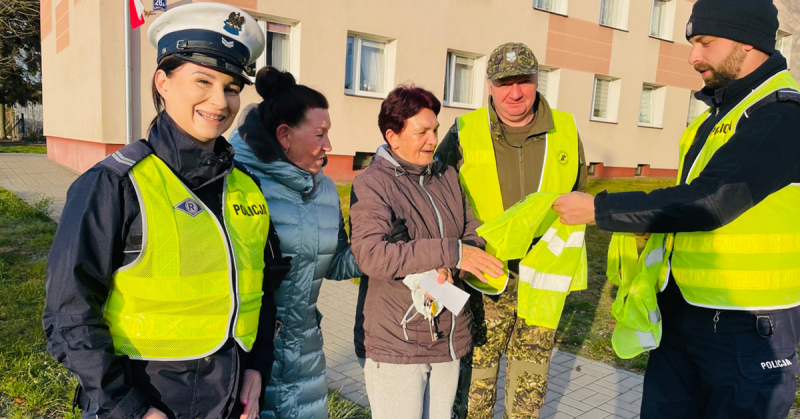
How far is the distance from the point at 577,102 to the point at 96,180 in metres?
17.1

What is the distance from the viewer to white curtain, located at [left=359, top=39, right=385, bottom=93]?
13078mm

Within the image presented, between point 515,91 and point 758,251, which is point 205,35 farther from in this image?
point 758,251

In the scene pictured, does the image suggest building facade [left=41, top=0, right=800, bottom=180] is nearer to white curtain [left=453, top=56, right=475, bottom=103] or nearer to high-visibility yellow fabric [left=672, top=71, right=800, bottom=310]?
white curtain [left=453, top=56, right=475, bottom=103]

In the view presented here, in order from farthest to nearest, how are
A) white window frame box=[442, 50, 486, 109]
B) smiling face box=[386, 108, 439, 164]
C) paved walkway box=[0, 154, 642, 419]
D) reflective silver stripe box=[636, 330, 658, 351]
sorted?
white window frame box=[442, 50, 486, 109] → paved walkway box=[0, 154, 642, 419] → smiling face box=[386, 108, 439, 164] → reflective silver stripe box=[636, 330, 658, 351]

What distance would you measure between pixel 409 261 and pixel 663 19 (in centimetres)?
2023

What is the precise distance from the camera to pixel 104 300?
1.52m

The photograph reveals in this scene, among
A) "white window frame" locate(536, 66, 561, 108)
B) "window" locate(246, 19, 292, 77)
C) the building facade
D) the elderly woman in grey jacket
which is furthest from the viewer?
"white window frame" locate(536, 66, 561, 108)

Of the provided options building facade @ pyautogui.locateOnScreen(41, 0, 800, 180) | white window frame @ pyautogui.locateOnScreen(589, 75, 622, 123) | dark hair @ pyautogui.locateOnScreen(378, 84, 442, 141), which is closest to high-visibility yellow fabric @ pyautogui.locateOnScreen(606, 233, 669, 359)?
A: dark hair @ pyautogui.locateOnScreen(378, 84, 442, 141)

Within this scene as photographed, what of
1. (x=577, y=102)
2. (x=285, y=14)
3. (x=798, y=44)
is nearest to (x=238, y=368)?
(x=285, y=14)

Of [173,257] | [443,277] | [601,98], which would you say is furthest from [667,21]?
[173,257]

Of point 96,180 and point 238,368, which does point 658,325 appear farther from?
point 96,180

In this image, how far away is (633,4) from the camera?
1769cm

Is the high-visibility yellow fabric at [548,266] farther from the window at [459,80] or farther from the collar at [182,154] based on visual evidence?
the window at [459,80]

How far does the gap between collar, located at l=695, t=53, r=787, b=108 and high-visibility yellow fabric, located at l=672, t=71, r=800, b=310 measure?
0.03m
